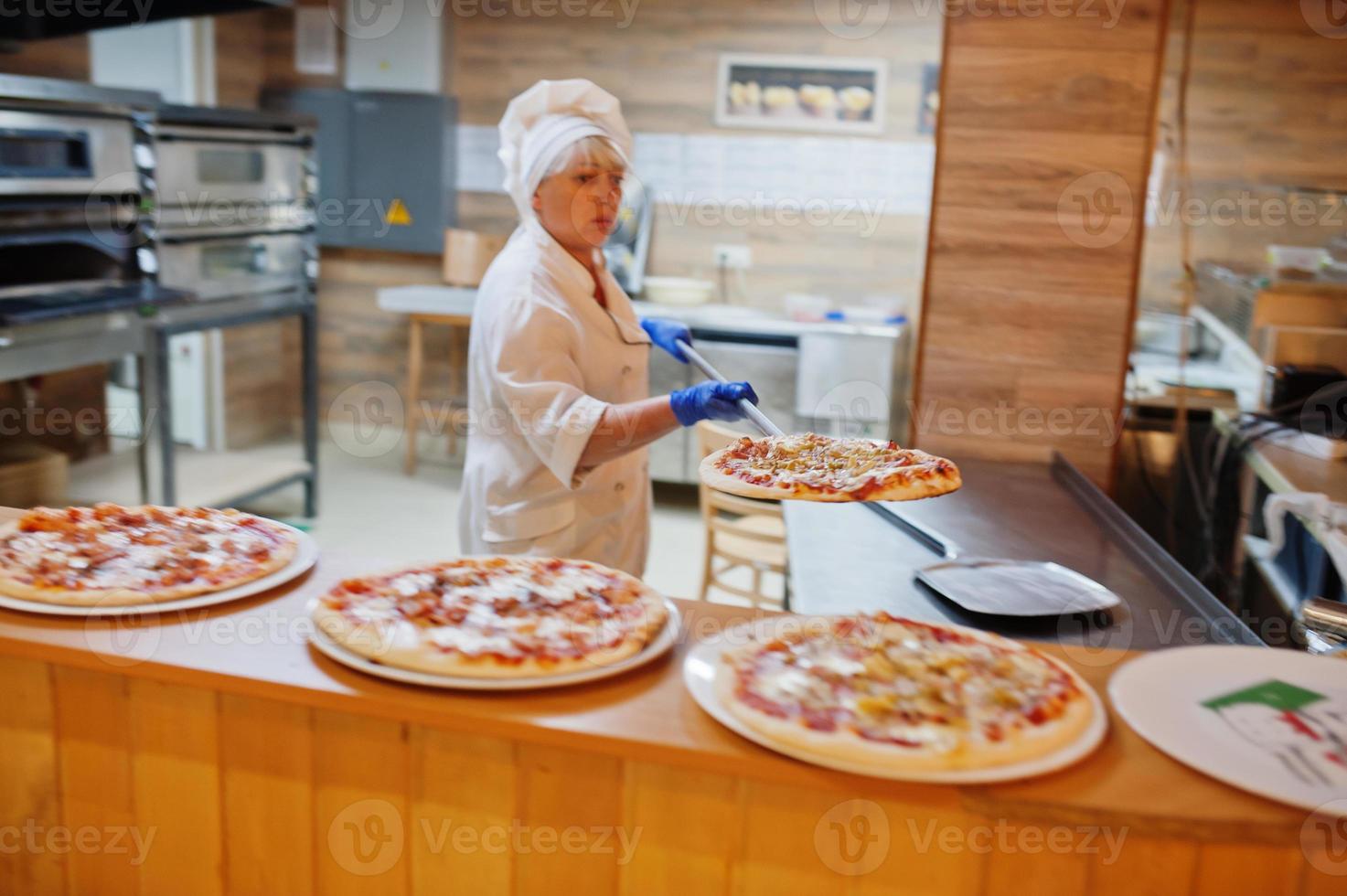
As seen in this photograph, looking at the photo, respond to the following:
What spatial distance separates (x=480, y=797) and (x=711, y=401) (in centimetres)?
90

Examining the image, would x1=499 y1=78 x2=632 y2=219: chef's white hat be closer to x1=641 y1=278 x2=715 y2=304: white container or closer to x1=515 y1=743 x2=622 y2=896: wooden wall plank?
x1=515 y1=743 x2=622 y2=896: wooden wall plank

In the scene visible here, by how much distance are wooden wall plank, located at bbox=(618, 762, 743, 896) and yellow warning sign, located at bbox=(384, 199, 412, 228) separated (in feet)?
16.1

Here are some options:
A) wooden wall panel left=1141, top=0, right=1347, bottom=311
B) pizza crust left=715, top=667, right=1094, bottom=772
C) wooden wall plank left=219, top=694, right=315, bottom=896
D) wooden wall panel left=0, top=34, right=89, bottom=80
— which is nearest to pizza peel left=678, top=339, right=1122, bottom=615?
pizza crust left=715, top=667, right=1094, bottom=772

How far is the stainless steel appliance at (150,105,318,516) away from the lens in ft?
13.5

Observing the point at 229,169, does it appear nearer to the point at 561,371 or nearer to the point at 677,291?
the point at 677,291

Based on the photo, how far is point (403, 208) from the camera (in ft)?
18.9

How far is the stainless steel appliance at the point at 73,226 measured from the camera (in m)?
3.43

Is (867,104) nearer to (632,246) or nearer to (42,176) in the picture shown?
(632,246)

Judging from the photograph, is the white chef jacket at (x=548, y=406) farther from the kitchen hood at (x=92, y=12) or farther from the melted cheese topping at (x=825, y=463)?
the kitchen hood at (x=92, y=12)

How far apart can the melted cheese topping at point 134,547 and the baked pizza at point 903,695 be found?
74cm

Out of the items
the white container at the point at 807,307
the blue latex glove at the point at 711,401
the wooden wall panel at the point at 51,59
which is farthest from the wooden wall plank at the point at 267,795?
the white container at the point at 807,307

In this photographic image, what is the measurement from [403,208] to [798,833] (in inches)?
198

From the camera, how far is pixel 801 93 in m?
5.38

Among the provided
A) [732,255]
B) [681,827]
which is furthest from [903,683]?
[732,255]
